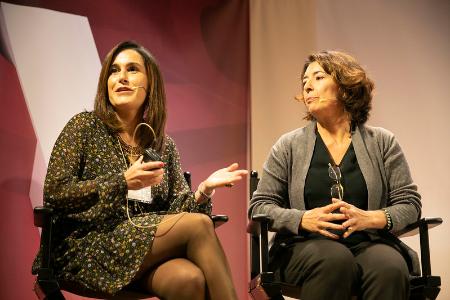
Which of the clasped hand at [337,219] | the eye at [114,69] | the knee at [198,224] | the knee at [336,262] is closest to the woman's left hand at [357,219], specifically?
the clasped hand at [337,219]

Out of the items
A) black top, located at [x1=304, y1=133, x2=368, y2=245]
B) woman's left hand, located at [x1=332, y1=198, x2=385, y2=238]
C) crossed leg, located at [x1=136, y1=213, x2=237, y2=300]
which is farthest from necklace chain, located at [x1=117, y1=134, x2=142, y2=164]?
woman's left hand, located at [x1=332, y1=198, x2=385, y2=238]

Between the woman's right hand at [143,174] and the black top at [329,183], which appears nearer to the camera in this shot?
the woman's right hand at [143,174]

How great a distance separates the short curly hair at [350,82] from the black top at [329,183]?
257 millimetres

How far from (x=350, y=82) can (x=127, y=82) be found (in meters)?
1.02

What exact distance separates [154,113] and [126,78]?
21 cm

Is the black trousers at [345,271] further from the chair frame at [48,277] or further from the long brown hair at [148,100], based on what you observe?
the long brown hair at [148,100]

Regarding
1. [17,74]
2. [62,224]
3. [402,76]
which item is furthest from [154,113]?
[402,76]

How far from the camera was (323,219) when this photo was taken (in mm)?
2516

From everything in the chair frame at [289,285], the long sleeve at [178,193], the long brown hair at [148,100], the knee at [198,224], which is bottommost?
the chair frame at [289,285]

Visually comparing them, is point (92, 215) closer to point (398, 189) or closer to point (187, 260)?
point (187, 260)

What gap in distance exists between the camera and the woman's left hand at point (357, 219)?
99.0 inches

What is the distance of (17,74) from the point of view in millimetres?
3543

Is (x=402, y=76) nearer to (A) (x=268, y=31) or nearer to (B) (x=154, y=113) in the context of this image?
(A) (x=268, y=31)

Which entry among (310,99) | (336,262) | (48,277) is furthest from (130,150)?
(336,262)
